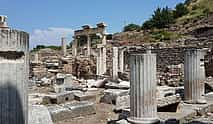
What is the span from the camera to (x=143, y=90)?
6.63 meters

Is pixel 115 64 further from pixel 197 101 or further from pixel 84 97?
pixel 197 101

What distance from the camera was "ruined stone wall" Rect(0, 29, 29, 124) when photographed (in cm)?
327

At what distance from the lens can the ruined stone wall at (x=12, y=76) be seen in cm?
327

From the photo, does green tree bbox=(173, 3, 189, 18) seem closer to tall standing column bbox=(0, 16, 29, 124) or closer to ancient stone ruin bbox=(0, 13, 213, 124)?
ancient stone ruin bbox=(0, 13, 213, 124)

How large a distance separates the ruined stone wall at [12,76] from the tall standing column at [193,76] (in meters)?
7.48

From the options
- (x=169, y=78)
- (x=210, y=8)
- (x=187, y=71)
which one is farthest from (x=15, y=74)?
(x=210, y=8)

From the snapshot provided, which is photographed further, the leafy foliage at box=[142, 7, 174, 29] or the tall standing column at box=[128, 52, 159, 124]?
the leafy foliage at box=[142, 7, 174, 29]

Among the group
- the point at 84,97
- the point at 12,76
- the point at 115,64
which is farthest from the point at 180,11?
the point at 12,76

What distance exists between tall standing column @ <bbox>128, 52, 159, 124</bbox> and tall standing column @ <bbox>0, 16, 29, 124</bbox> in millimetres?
3584

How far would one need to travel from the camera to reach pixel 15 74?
11.0 ft

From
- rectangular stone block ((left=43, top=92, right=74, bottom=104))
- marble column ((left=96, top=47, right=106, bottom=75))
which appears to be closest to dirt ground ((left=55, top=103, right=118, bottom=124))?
rectangular stone block ((left=43, top=92, right=74, bottom=104))

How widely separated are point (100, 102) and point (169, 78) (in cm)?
688

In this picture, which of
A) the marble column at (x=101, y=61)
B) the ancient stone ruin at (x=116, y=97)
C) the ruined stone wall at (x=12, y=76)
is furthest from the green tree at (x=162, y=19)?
the ruined stone wall at (x=12, y=76)

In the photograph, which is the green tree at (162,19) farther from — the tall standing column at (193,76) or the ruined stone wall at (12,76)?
the ruined stone wall at (12,76)
